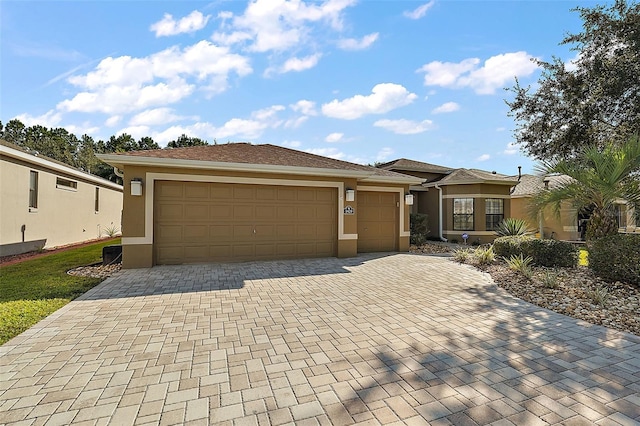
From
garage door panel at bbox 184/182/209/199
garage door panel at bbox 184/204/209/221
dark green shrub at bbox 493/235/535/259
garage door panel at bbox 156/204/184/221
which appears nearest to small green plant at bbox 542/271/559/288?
dark green shrub at bbox 493/235/535/259

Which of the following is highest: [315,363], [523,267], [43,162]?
[43,162]

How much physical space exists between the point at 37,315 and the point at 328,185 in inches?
298

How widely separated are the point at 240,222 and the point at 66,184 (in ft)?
32.5

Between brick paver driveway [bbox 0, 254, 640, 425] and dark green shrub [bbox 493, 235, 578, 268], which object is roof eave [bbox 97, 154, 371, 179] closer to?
brick paver driveway [bbox 0, 254, 640, 425]

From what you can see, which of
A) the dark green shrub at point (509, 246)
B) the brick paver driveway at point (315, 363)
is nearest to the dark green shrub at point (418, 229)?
the dark green shrub at point (509, 246)

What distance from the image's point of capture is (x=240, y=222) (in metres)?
9.36

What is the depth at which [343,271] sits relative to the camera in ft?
27.0

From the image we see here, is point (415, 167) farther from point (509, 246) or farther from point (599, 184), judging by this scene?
point (599, 184)

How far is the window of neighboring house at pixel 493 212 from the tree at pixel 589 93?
4.45 m

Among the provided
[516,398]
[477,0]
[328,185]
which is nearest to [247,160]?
[328,185]

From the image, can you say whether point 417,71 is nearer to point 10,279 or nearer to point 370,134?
point 370,134

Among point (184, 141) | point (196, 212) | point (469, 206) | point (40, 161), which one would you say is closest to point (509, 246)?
point (469, 206)

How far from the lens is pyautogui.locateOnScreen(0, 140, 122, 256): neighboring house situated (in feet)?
32.8

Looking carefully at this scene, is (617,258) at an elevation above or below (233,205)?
below
